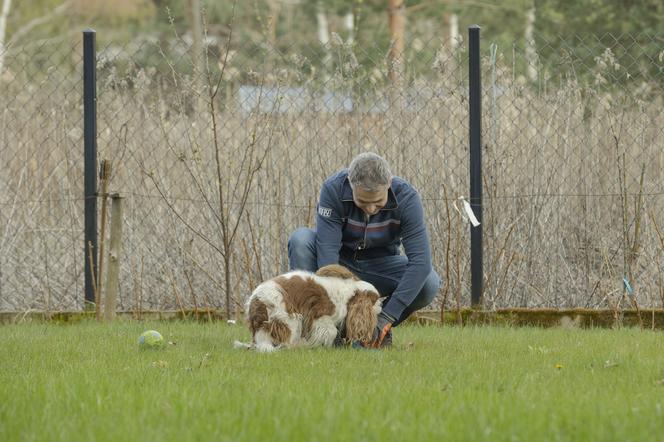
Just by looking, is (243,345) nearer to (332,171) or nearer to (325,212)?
(325,212)

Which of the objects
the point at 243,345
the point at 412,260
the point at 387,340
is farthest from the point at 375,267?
the point at 243,345

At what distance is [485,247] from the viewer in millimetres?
8078

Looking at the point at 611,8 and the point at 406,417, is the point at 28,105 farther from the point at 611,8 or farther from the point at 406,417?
the point at 611,8

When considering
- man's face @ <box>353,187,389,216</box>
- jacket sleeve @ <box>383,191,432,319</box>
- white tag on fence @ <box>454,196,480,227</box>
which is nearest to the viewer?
man's face @ <box>353,187,389,216</box>

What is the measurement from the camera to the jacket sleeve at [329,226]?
6.36 m

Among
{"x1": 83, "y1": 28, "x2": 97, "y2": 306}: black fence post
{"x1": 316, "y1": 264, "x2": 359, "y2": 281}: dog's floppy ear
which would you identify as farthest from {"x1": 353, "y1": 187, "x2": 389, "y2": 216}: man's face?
{"x1": 83, "y1": 28, "x2": 97, "y2": 306}: black fence post

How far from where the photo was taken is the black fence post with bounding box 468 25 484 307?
7852 millimetres

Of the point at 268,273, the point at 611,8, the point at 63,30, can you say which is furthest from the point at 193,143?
the point at 63,30

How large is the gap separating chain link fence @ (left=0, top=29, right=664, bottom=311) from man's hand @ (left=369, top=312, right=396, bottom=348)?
1.71 meters

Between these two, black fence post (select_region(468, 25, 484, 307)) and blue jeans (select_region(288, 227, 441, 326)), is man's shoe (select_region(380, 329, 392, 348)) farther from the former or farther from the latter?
black fence post (select_region(468, 25, 484, 307))

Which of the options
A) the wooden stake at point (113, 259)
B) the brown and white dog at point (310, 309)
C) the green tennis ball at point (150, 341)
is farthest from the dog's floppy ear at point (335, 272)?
the wooden stake at point (113, 259)

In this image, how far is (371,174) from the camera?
5965 mm

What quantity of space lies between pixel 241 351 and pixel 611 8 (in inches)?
603

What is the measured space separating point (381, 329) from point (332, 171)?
7.93ft
